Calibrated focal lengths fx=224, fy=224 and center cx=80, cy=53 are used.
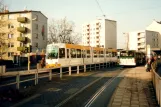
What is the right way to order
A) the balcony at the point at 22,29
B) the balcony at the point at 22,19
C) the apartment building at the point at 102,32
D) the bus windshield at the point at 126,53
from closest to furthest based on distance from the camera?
1. the bus windshield at the point at 126,53
2. the balcony at the point at 22,29
3. the balcony at the point at 22,19
4. the apartment building at the point at 102,32

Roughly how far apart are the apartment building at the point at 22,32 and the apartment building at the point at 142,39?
2114 inches

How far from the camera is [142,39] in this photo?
105m

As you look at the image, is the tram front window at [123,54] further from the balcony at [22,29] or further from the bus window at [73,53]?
the balcony at [22,29]

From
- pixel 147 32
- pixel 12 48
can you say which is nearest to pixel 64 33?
pixel 12 48

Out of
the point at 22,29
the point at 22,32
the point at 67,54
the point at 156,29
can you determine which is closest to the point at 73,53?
the point at 67,54

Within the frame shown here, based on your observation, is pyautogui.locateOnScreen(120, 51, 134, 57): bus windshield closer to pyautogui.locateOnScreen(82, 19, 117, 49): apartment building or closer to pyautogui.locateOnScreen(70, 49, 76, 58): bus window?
pyautogui.locateOnScreen(70, 49, 76, 58): bus window

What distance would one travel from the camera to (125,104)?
838cm

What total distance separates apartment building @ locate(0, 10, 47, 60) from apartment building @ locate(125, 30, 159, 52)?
53.7m

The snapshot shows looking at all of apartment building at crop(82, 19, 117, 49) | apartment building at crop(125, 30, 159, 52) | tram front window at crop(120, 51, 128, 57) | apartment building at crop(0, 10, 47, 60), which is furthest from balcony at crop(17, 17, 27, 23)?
apartment building at crop(125, 30, 159, 52)

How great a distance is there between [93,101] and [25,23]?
190ft

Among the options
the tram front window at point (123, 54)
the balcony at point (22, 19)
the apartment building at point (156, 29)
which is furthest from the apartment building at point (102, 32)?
the tram front window at point (123, 54)

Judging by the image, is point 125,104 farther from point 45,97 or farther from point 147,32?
point 147,32

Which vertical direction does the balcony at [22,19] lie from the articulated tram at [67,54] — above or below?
above

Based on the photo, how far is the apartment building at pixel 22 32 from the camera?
204 ft
